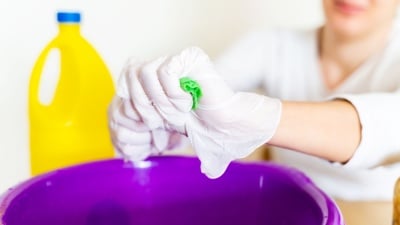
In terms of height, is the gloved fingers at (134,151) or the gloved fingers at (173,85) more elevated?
the gloved fingers at (173,85)

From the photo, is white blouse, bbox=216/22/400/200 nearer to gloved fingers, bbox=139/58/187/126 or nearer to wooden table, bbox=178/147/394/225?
wooden table, bbox=178/147/394/225

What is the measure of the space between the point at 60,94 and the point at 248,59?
36 centimetres

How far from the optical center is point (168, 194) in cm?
71

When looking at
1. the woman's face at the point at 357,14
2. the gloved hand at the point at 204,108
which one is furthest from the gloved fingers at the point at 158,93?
the woman's face at the point at 357,14

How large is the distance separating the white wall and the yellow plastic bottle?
134 millimetres

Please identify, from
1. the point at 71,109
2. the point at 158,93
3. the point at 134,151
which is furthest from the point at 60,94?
the point at 158,93

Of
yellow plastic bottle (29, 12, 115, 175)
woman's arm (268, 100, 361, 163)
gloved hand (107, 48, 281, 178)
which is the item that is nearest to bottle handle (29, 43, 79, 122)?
yellow plastic bottle (29, 12, 115, 175)

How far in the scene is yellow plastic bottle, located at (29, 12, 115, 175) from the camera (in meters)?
0.80

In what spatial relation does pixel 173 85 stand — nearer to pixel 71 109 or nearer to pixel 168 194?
pixel 168 194

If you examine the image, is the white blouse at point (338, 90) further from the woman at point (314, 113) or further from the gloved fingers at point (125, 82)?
the gloved fingers at point (125, 82)

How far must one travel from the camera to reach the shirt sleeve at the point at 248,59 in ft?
3.30

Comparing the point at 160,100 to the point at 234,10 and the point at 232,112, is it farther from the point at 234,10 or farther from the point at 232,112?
the point at 234,10

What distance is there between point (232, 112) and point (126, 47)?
57cm

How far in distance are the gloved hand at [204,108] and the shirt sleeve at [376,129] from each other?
0.12 metres
